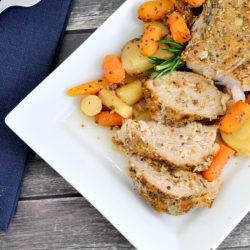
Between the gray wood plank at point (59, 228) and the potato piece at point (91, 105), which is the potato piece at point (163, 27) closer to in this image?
the potato piece at point (91, 105)

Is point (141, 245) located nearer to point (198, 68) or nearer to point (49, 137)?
point (49, 137)

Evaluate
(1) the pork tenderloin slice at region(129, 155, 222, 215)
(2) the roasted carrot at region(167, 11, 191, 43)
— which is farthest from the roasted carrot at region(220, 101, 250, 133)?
Answer: (2) the roasted carrot at region(167, 11, 191, 43)

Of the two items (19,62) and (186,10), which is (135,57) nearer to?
(186,10)

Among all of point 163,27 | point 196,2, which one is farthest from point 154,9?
point 196,2


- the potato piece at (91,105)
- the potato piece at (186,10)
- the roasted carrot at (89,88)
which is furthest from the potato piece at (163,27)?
the potato piece at (91,105)

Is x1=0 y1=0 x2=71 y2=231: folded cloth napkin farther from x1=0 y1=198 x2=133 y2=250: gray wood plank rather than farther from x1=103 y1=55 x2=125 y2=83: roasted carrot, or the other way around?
x1=103 y1=55 x2=125 y2=83: roasted carrot
